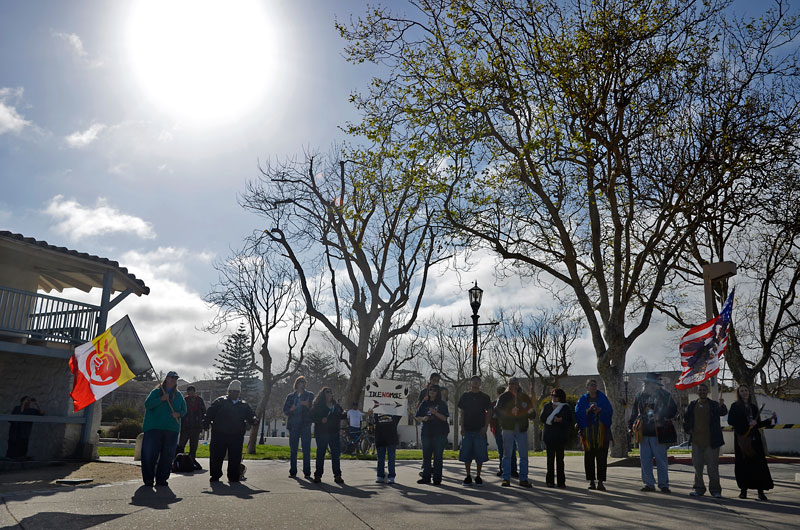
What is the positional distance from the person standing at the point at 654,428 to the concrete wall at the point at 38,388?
1259cm

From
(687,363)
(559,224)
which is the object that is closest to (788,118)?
(559,224)

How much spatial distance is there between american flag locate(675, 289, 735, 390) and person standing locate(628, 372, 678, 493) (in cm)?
83

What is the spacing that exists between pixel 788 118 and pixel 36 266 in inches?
843

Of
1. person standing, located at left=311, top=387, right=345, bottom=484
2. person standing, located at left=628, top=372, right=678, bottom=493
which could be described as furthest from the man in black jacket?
person standing, located at left=628, top=372, right=678, bottom=493

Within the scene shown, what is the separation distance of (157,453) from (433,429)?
449cm

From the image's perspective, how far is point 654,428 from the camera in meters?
10.4

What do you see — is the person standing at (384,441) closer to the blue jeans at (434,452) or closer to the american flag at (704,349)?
the blue jeans at (434,452)

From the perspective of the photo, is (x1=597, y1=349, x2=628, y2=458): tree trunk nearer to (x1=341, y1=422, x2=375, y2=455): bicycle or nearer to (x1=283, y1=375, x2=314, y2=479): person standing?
(x1=341, y1=422, x2=375, y2=455): bicycle

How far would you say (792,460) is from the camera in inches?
797

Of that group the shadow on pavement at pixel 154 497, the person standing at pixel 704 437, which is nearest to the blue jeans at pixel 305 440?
the shadow on pavement at pixel 154 497

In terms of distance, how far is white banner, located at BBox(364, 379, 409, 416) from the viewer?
786 inches

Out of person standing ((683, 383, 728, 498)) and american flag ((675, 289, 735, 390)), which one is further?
american flag ((675, 289, 735, 390))

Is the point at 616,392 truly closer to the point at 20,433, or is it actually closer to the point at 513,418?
the point at 513,418

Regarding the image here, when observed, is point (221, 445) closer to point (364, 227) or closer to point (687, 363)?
point (687, 363)
